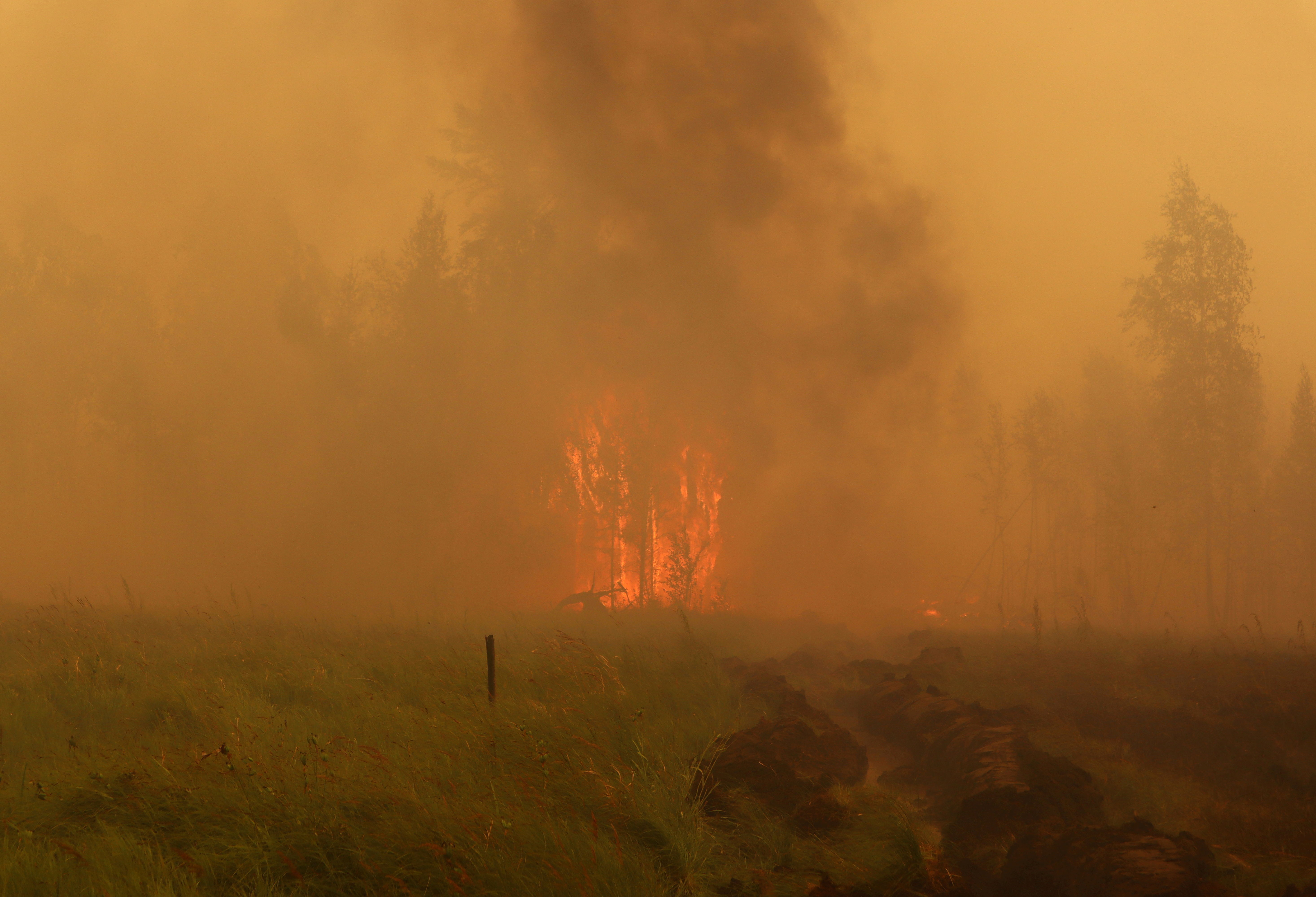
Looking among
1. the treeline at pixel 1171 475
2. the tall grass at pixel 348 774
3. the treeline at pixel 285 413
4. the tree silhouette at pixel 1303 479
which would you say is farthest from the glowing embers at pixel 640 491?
the tree silhouette at pixel 1303 479

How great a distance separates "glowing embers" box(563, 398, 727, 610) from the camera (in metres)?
23.5

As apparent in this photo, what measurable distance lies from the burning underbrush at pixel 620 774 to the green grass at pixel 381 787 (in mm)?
23

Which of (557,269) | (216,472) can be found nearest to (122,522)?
(216,472)

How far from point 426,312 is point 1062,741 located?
2110 cm

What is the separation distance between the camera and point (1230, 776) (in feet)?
22.6

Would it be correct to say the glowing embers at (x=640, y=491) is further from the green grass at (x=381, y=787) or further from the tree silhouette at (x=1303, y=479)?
the tree silhouette at (x=1303, y=479)

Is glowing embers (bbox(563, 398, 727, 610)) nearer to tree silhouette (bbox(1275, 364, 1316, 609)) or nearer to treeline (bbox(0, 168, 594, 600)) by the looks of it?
treeline (bbox(0, 168, 594, 600))

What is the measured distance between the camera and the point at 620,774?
5051 mm

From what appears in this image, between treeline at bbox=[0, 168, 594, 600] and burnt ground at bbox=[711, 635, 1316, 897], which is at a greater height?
treeline at bbox=[0, 168, 594, 600]

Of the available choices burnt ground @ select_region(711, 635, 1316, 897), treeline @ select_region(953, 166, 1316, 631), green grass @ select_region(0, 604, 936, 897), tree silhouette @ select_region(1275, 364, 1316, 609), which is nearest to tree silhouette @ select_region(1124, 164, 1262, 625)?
treeline @ select_region(953, 166, 1316, 631)

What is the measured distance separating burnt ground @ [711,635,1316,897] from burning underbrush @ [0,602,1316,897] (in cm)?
3

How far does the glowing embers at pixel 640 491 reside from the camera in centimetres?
2355

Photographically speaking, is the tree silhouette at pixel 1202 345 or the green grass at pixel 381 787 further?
the tree silhouette at pixel 1202 345

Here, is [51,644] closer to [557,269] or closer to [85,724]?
[85,724]
